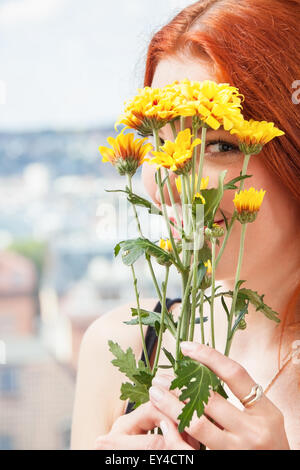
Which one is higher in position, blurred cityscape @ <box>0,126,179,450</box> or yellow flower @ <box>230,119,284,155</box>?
yellow flower @ <box>230,119,284,155</box>

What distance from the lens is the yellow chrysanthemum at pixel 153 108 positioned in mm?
479

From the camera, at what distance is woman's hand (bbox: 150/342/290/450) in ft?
1.70

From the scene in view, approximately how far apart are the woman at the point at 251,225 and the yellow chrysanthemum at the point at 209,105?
0.19 metres

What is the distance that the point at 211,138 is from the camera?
0.68 metres

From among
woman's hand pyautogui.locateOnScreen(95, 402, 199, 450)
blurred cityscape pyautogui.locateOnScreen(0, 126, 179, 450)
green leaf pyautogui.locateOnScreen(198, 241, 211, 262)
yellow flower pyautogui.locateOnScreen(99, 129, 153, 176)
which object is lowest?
blurred cityscape pyautogui.locateOnScreen(0, 126, 179, 450)

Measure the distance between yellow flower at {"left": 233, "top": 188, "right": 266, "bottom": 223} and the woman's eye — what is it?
0.66 ft

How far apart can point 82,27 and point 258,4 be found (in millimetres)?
973

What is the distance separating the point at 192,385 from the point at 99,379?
1.92 ft

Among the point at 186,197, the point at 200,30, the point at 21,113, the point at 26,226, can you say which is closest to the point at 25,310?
the point at 26,226

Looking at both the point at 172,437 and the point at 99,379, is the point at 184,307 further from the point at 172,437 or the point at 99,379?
the point at 99,379

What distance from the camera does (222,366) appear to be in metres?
0.52

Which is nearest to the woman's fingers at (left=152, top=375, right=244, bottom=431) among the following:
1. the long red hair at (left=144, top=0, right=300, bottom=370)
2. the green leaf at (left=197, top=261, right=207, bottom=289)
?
the green leaf at (left=197, top=261, right=207, bottom=289)

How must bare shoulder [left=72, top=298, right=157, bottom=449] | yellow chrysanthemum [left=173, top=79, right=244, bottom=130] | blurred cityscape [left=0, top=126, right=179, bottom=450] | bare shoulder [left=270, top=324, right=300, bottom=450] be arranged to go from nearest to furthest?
yellow chrysanthemum [left=173, top=79, right=244, bottom=130], bare shoulder [left=270, top=324, right=300, bottom=450], bare shoulder [left=72, top=298, right=157, bottom=449], blurred cityscape [left=0, top=126, right=179, bottom=450]

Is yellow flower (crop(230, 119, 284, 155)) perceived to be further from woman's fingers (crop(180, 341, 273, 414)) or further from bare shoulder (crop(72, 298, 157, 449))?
bare shoulder (crop(72, 298, 157, 449))
